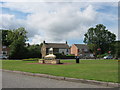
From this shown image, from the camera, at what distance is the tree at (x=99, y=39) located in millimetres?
85881

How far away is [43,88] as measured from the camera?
7164 mm

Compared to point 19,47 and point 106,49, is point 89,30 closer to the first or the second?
point 106,49

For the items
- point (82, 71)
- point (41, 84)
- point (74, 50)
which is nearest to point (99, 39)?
point (74, 50)

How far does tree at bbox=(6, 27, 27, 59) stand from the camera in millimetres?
58188

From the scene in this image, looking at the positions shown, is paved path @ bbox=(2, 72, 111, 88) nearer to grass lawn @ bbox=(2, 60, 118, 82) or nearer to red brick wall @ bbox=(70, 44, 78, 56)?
grass lawn @ bbox=(2, 60, 118, 82)

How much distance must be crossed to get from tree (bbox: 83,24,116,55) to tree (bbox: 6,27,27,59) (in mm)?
35504

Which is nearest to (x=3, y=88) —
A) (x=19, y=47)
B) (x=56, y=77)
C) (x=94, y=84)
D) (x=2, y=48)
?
(x=56, y=77)

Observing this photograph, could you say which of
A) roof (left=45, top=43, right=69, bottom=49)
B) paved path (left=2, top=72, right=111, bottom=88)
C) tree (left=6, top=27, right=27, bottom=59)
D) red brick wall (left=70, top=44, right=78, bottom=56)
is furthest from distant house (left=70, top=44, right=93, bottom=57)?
paved path (left=2, top=72, right=111, bottom=88)

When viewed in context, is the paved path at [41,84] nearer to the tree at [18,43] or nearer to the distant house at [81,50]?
the tree at [18,43]

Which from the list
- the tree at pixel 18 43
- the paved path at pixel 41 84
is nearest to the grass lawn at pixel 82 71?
the paved path at pixel 41 84

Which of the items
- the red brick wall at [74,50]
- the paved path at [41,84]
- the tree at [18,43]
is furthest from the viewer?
the red brick wall at [74,50]

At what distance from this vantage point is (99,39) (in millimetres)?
85750

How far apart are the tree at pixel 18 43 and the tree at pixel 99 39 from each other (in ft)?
116

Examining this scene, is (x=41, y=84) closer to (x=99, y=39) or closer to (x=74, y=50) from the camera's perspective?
(x=99, y=39)
